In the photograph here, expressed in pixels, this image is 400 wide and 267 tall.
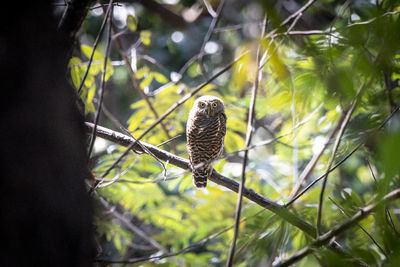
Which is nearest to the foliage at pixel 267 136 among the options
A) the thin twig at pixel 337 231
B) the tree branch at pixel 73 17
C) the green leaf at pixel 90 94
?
the green leaf at pixel 90 94

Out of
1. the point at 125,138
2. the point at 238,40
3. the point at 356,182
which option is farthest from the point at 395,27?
the point at 238,40

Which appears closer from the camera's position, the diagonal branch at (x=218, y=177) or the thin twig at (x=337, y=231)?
the thin twig at (x=337, y=231)

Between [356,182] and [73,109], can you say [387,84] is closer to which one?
[73,109]

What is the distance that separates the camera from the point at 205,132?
3.53 m

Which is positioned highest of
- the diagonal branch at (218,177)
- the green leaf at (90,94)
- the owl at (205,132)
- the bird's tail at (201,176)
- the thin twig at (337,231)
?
the green leaf at (90,94)

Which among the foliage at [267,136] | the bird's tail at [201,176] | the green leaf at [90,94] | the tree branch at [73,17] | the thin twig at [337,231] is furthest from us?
the green leaf at [90,94]

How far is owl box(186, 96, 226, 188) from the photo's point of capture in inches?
134

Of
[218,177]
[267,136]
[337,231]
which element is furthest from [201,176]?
[267,136]

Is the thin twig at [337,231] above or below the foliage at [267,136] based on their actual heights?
below

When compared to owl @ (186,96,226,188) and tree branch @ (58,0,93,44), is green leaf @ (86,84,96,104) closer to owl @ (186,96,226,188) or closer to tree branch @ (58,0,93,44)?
owl @ (186,96,226,188)

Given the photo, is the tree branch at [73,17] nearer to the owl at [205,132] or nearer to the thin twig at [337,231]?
the thin twig at [337,231]

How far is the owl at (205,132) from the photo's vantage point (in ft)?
11.2

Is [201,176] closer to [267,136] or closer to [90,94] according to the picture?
[90,94]

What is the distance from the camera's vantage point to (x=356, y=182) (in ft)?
18.8
